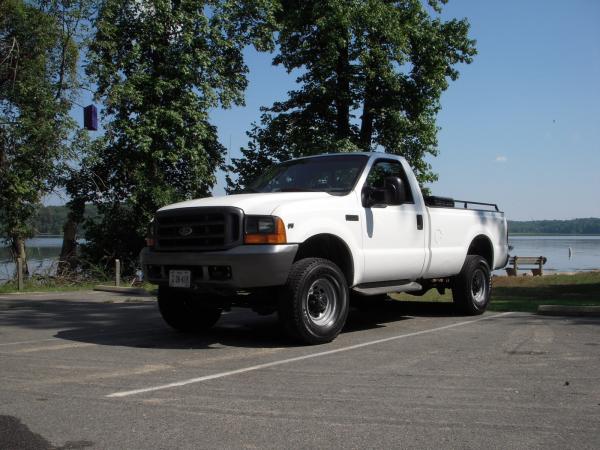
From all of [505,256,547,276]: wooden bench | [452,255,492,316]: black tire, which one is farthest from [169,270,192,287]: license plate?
[505,256,547,276]: wooden bench

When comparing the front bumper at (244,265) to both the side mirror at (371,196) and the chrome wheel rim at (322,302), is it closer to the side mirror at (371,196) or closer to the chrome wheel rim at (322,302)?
the chrome wheel rim at (322,302)

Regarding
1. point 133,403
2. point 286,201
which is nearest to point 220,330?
point 286,201

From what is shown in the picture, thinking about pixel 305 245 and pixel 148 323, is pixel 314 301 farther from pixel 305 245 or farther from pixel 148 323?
pixel 148 323

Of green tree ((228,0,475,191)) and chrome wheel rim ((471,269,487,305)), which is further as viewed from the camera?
green tree ((228,0,475,191))

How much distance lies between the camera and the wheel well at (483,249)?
32.9ft

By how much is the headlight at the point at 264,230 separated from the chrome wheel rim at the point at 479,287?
14.6 ft

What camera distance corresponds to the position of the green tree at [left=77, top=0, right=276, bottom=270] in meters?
23.0

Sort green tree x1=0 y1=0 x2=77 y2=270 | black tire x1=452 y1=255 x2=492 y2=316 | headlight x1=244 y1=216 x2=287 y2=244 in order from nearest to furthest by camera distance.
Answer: headlight x1=244 y1=216 x2=287 y2=244 < black tire x1=452 y1=255 x2=492 y2=316 < green tree x1=0 y1=0 x2=77 y2=270

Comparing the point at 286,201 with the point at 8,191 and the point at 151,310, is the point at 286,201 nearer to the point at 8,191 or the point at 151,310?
the point at 151,310

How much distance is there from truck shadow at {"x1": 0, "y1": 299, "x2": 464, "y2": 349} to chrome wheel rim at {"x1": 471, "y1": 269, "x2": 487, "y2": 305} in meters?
0.52

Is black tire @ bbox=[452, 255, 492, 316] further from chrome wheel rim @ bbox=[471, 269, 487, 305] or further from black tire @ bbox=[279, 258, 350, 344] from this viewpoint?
black tire @ bbox=[279, 258, 350, 344]

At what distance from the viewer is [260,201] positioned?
669 cm

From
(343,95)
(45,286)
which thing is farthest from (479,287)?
(343,95)

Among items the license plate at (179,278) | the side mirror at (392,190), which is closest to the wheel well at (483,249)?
the side mirror at (392,190)
